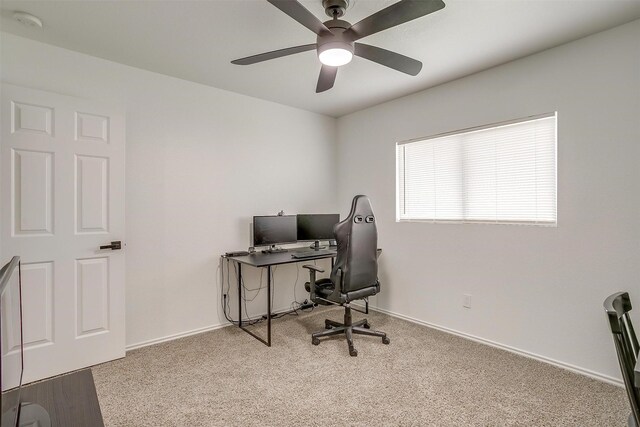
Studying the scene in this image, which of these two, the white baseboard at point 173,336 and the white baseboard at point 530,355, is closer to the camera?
the white baseboard at point 530,355

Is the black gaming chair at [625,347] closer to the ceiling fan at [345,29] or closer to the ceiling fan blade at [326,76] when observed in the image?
the ceiling fan at [345,29]

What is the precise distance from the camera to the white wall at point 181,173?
106 inches

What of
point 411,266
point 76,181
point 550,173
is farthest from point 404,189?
point 76,181

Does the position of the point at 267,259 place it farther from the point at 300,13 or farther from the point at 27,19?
the point at 27,19

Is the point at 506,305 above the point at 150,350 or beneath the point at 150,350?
above

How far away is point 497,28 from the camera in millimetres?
2250

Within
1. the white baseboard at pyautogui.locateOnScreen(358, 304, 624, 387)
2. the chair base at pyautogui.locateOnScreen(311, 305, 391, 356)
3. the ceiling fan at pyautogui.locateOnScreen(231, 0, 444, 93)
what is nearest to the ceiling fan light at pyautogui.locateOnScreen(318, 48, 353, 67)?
the ceiling fan at pyautogui.locateOnScreen(231, 0, 444, 93)

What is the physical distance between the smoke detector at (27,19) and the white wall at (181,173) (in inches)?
11.5

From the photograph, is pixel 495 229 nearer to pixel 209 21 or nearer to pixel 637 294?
pixel 637 294

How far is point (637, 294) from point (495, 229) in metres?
1.00

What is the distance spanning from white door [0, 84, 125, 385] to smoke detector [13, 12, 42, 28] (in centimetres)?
43

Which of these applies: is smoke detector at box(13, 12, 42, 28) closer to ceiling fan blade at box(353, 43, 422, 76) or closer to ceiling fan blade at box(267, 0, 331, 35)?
ceiling fan blade at box(267, 0, 331, 35)

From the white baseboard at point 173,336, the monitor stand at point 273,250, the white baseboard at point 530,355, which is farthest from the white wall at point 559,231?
the white baseboard at point 173,336

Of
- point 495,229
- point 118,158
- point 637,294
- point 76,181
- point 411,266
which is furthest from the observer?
point 411,266
